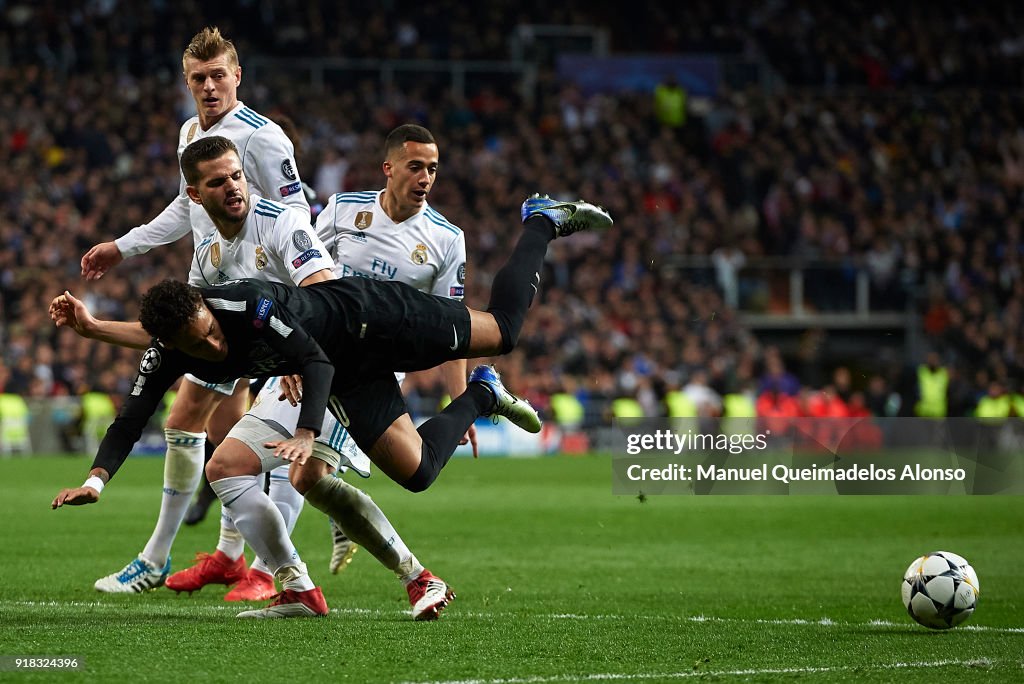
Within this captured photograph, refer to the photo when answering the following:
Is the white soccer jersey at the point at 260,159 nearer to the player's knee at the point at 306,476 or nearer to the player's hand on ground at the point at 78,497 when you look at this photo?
the player's knee at the point at 306,476

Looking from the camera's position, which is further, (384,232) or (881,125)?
(881,125)

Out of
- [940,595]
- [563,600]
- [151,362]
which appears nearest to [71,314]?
[151,362]

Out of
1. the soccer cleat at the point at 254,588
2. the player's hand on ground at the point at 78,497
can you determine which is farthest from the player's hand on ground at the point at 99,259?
the player's hand on ground at the point at 78,497

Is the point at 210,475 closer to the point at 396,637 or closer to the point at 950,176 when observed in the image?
the point at 396,637

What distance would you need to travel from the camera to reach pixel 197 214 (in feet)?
24.7

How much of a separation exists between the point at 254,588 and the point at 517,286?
203cm

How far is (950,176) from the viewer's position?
94.4 feet

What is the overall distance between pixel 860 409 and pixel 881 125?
9290 millimetres

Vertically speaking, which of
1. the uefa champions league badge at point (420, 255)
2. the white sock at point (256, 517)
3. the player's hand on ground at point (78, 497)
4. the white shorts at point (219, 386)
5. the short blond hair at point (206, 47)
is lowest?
the white sock at point (256, 517)

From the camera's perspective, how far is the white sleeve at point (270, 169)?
7652 millimetres

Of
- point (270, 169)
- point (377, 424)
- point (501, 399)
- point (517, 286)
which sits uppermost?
point (270, 169)

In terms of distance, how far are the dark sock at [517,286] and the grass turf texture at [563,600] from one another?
52.7 inches

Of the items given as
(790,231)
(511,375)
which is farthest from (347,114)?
(790,231)

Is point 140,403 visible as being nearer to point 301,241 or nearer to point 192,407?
point 301,241
